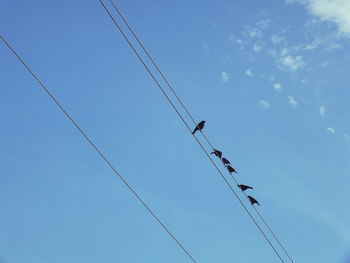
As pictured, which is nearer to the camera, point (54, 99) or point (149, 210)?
point (54, 99)

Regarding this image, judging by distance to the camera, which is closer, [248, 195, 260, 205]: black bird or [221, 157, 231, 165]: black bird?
[248, 195, 260, 205]: black bird

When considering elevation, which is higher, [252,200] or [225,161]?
[225,161]

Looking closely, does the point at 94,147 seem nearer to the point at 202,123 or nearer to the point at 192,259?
the point at 192,259

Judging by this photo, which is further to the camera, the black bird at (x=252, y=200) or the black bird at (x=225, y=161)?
the black bird at (x=225, y=161)

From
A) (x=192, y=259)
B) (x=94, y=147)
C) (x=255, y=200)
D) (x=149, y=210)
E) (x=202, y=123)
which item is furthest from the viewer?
(x=202, y=123)

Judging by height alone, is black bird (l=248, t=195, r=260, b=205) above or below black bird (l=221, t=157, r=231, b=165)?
below

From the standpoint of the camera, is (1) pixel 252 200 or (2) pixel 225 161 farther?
(2) pixel 225 161

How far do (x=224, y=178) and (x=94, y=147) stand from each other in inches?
121

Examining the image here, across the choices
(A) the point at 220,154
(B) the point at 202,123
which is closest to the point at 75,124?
(A) the point at 220,154

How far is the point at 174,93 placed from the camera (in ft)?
36.5

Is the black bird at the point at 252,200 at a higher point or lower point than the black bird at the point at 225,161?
lower

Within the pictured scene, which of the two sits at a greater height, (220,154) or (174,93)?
(220,154)

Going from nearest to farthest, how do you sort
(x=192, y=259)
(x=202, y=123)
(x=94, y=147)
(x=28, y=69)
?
1. (x=28, y=69)
2. (x=94, y=147)
3. (x=192, y=259)
4. (x=202, y=123)

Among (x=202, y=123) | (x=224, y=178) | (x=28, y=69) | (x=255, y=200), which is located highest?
(x=202, y=123)
